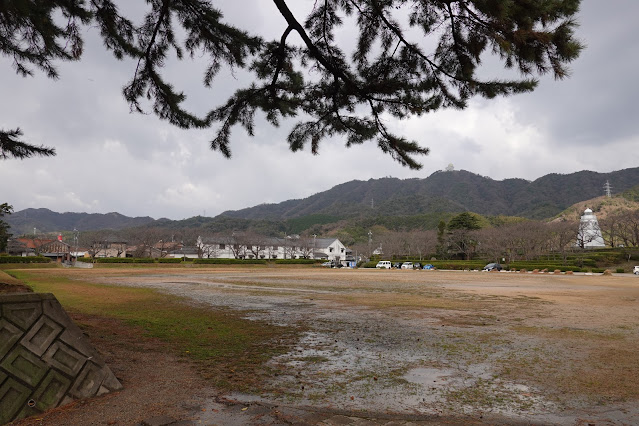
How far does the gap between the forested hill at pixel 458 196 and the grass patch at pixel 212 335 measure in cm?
11455

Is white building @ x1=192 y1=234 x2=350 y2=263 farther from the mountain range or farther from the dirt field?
the dirt field

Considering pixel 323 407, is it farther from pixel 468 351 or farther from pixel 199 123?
pixel 199 123

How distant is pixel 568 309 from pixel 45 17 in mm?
13365

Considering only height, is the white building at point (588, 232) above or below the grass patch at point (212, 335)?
above

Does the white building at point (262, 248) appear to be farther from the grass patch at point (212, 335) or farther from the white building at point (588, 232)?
the grass patch at point (212, 335)

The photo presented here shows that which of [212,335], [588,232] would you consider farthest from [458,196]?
[212,335]

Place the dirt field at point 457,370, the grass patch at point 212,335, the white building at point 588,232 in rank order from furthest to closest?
the white building at point 588,232, the grass patch at point 212,335, the dirt field at point 457,370

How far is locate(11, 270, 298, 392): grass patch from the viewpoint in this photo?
176 inches

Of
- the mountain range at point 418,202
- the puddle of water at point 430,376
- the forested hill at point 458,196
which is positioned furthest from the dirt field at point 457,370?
the forested hill at point 458,196

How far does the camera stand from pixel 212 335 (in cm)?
661

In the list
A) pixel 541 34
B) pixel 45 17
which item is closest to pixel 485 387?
pixel 541 34

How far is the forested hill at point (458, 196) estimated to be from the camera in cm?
12506

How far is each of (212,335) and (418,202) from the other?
136 metres

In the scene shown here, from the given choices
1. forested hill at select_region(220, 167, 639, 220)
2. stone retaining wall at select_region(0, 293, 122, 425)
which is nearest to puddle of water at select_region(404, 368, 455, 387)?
stone retaining wall at select_region(0, 293, 122, 425)
